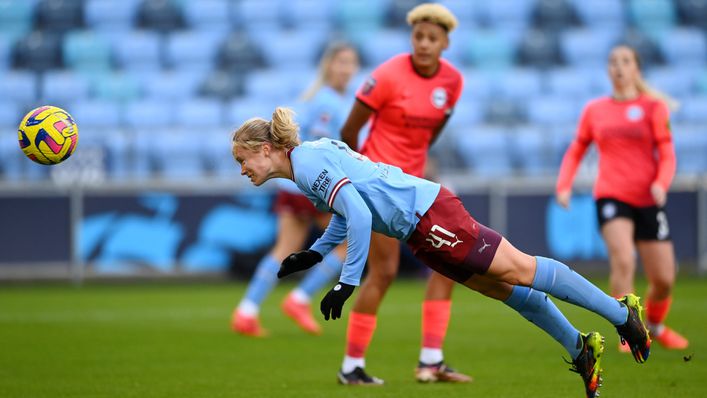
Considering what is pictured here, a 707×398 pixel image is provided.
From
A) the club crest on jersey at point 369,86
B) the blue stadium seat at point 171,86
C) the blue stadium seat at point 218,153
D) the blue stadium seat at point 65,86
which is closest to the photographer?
the club crest on jersey at point 369,86

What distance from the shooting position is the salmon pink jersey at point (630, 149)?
876 cm

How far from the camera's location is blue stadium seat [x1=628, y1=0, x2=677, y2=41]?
69.2ft

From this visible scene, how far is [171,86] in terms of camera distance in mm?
19562

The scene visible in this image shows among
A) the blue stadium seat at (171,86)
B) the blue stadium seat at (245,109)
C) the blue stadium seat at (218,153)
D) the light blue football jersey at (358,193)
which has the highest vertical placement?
the light blue football jersey at (358,193)

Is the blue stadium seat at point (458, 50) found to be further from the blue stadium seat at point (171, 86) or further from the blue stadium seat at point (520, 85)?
the blue stadium seat at point (171, 86)

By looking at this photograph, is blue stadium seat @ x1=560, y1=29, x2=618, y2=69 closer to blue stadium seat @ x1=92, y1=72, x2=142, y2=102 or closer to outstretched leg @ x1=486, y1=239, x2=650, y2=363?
blue stadium seat @ x1=92, y1=72, x2=142, y2=102

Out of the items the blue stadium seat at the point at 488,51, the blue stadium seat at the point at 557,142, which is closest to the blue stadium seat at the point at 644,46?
the blue stadium seat at the point at 488,51

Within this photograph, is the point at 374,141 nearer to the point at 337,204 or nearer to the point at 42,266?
the point at 337,204

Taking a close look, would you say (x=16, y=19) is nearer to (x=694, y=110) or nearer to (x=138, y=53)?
(x=138, y=53)

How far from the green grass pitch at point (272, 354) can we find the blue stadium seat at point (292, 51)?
7496 mm

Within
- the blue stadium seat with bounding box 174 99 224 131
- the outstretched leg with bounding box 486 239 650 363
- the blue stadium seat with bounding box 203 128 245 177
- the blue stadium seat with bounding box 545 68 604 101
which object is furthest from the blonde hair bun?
the blue stadium seat with bounding box 545 68 604 101

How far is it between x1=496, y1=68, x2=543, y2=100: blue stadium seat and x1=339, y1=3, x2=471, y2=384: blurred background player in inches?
477

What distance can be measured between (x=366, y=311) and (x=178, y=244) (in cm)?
820

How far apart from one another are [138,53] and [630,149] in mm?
13184
